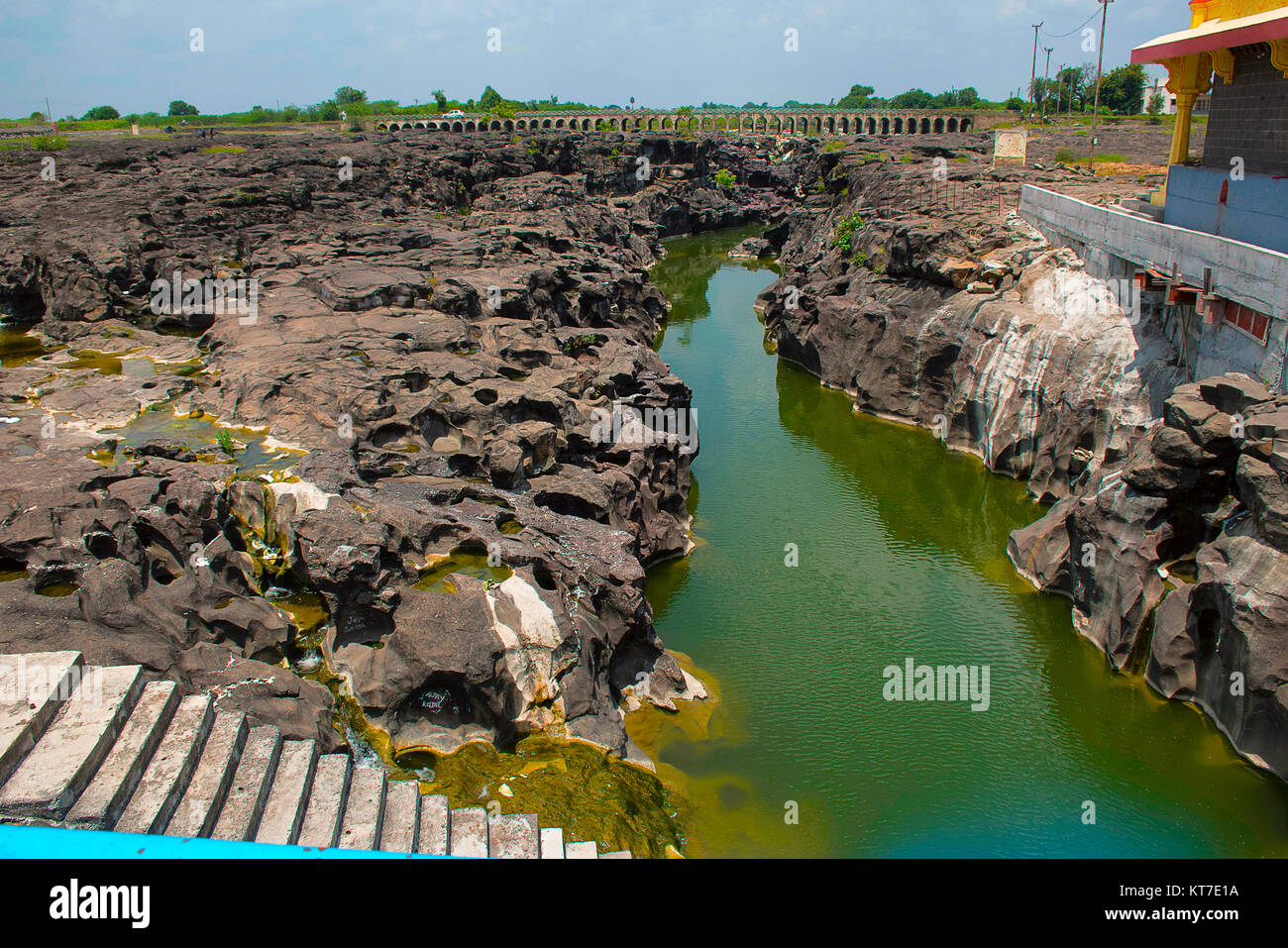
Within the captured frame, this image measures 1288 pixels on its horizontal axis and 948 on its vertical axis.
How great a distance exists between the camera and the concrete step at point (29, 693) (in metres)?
8.66

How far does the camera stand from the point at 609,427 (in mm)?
23453

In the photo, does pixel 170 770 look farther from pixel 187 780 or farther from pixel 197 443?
pixel 197 443

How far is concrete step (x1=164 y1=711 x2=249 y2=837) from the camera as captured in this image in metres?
9.14

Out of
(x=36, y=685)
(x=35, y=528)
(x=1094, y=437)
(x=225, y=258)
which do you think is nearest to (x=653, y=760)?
(x=36, y=685)

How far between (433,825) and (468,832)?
44 cm

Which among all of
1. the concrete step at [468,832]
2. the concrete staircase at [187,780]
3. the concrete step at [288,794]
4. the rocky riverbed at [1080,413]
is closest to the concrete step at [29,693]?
the concrete staircase at [187,780]

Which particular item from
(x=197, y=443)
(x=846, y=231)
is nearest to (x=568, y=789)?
(x=197, y=443)

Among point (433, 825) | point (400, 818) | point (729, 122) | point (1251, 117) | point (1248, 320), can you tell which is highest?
point (729, 122)

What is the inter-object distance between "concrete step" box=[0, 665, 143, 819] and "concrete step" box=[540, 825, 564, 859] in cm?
508

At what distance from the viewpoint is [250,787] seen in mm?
9938

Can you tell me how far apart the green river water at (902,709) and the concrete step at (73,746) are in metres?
8.35

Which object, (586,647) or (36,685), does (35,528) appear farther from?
(586,647)

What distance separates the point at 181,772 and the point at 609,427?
1518 cm

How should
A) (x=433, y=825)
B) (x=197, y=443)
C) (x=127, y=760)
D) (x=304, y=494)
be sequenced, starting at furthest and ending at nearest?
(x=197, y=443)
(x=304, y=494)
(x=433, y=825)
(x=127, y=760)
